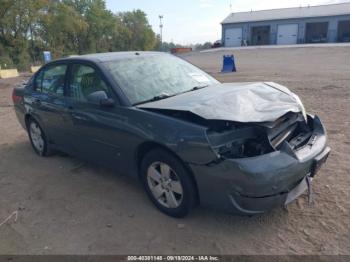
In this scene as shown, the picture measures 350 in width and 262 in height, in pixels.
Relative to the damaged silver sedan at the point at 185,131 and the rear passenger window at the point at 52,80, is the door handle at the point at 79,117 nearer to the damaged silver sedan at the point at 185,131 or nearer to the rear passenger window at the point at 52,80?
the damaged silver sedan at the point at 185,131

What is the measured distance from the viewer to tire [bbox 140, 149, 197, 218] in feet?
10.5

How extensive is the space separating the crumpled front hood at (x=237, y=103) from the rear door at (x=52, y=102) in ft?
5.33

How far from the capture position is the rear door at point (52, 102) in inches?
183

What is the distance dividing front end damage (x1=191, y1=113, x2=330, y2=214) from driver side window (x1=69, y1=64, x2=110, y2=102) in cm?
159

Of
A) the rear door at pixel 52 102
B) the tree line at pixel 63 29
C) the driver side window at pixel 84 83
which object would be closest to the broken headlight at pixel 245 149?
the driver side window at pixel 84 83

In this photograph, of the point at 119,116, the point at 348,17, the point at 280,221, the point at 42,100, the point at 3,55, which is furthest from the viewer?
the point at 348,17

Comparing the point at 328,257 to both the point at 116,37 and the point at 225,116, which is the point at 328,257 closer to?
the point at 225,116

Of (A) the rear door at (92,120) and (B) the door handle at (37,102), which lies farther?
(B) the door handle at (37,102)

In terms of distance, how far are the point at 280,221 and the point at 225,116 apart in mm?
1215

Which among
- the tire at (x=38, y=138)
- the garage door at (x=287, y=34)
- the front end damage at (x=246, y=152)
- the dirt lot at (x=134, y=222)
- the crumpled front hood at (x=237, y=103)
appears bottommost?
the dirt lot at (x=134, y=222)

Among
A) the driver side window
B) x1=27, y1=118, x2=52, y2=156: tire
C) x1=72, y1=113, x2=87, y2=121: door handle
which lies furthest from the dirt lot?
the driver side window

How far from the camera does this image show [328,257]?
9.07 ft

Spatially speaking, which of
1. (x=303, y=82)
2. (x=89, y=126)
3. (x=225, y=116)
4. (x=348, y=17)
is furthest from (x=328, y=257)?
(x=348, y=17)

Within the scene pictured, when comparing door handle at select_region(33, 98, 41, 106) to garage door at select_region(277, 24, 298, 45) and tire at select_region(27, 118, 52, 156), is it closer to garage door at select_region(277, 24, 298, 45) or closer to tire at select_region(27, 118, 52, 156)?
tire at select_region(27, 118, 52, 156)
